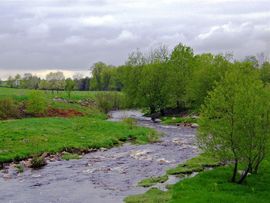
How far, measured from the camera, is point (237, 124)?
25.2 metres

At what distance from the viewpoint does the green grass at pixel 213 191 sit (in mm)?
22469

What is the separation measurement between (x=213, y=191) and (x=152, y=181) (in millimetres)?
5615

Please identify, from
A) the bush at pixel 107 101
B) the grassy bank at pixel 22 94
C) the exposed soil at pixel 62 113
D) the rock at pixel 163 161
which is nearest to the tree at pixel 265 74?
the bush at pixel 107 101

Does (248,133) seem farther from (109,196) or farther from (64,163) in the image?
(64,163)

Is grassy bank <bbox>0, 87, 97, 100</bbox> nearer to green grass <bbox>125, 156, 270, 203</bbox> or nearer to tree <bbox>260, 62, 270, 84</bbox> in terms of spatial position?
tree <bbox>260, 62, 270, 84</bbox>

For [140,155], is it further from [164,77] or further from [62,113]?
[164,77]

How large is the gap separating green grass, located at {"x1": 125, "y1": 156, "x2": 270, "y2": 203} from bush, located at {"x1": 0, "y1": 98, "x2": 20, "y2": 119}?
→ 48.7 meters

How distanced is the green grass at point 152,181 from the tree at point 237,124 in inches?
169

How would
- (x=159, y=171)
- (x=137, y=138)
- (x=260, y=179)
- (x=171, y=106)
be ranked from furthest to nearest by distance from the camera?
(x=171, y=106) → (x=137, y=138) → (x=159, y=171) → (x=260, y=179)

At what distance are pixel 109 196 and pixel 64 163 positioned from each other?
11752 millimetres

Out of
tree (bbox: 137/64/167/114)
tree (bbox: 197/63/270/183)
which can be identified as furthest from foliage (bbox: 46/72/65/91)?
tree (bbox: 197/63/270/183)

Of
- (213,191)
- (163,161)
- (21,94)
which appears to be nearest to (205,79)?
(21,94)

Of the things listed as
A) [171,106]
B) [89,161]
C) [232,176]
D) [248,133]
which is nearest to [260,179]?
[232,176]

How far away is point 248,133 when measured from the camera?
2505 centimetres
